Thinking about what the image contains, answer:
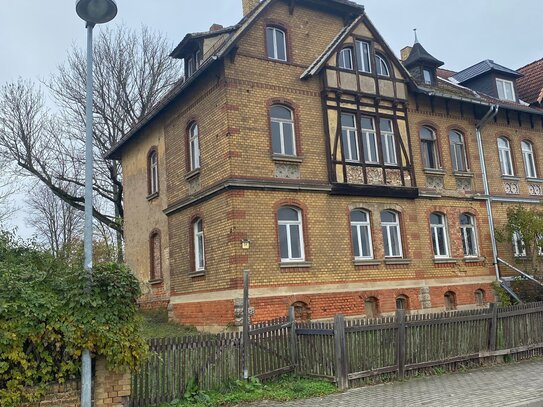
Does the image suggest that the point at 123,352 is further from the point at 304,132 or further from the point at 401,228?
the point at 401,228

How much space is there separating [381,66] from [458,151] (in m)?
5.05

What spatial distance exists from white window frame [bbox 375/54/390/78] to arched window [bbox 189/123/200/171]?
6.88 meters

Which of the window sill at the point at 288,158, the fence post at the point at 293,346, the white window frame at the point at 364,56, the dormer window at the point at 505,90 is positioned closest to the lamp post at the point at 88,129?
the fence post at the point at 293,346

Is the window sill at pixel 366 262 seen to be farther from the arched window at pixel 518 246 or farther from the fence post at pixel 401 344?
the arched window at pixel 518 246

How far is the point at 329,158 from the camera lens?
17.3 metres

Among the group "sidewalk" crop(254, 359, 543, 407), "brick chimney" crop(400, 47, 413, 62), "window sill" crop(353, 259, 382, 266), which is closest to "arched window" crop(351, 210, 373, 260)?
"window sill" crop(353, 259, 382, 266)

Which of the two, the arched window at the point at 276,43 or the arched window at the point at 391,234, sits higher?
the arched window at the point at 276,43

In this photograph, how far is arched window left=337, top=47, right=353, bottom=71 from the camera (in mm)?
18328

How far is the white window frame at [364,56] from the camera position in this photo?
18.7 m

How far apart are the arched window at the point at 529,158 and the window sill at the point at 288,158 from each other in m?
12.3

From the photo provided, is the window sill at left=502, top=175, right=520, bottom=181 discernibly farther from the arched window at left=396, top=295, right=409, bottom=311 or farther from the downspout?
the arched window at left=396, top=295, right=409, bottom=311

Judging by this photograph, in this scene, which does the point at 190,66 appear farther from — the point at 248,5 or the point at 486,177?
the point at 486,177

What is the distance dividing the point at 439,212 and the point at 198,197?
912 centimetres

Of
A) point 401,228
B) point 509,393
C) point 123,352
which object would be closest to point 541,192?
point 401,228
